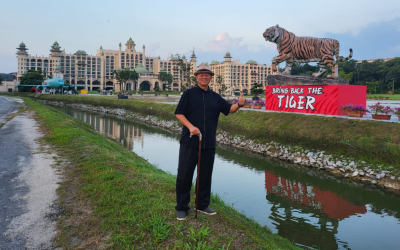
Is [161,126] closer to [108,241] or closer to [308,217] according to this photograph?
[308,217]

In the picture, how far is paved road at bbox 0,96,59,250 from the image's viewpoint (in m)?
4.48

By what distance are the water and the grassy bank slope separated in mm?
1745

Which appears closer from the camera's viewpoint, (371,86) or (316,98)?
(316,98)

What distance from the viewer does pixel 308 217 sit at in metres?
8.98

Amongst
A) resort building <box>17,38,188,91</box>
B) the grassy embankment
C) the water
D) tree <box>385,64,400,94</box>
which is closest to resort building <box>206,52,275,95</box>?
resort building <box>17,38,188,91</box>

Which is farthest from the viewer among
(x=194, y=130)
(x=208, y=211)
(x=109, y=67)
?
(x=109, y=67)

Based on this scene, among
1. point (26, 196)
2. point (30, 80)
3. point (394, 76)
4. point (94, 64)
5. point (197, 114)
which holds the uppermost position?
point (94, 64)

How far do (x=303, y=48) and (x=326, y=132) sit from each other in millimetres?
7145

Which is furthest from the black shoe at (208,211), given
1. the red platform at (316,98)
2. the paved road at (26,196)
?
the red platform at (316,98)

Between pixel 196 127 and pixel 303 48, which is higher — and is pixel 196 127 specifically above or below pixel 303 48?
below

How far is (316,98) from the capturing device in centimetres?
1959

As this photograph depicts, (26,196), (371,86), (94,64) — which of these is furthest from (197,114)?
(94,64)

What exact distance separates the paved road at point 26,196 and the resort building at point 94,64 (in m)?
121

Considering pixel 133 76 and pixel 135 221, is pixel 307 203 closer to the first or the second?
pixel 135 221
